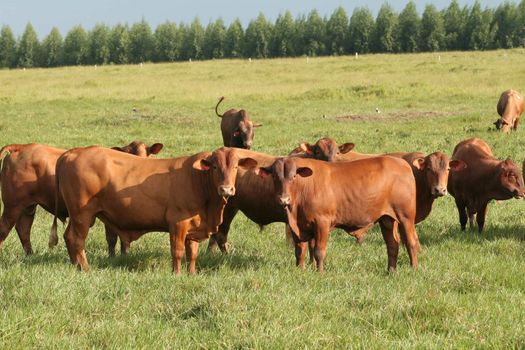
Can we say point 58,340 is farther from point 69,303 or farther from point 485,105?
point 485,105

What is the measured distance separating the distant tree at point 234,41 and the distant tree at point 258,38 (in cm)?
89

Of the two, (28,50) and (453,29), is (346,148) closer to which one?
(453,29)

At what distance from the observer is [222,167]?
735cm

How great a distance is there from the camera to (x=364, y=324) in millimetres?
5492

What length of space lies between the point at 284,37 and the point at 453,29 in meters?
23.3

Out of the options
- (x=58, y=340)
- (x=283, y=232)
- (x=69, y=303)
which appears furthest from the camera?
(x=283, y=232)

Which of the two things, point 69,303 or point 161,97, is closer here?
point 69,303

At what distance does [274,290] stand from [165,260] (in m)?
2.27

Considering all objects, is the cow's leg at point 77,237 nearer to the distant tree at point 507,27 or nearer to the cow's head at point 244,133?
the cow's head at point 244,133

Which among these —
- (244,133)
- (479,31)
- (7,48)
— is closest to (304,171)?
(244,133)

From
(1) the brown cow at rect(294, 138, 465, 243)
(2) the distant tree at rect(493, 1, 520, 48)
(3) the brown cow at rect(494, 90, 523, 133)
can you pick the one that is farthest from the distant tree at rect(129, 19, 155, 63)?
(1) the brown cow at rect(294, 138, 465, 243)

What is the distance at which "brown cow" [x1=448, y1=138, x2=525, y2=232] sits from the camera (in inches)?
397

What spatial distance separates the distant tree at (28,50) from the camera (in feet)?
349

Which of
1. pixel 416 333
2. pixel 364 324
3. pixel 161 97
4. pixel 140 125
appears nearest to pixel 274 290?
pixel 364 324
